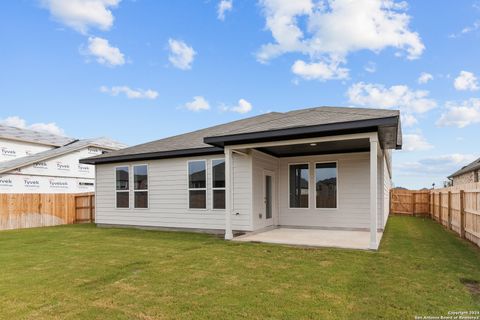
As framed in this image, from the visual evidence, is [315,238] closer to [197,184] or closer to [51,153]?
[197,184]

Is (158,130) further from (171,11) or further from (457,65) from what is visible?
(457,65)

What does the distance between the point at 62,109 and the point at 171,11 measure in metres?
9.17

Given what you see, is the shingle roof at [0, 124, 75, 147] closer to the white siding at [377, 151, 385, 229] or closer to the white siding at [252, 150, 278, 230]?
the white siding at [252, 150, 278, 230]

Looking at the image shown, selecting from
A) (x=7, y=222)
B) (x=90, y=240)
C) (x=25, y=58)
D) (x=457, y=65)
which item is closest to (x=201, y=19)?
(x=25, y=58)

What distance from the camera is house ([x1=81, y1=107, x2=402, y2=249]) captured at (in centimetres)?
945

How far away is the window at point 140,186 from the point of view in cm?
1148

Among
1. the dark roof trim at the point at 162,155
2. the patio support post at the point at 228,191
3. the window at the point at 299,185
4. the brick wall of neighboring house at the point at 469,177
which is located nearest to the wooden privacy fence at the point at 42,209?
the dark roof trim at the point at 162,155

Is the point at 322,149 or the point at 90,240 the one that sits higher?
the point at 322,149

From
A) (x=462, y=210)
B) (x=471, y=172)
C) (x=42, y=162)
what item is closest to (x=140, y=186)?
(x=462, y=210)

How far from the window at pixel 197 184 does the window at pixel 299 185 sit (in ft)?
9.76

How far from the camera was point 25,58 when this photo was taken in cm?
1295

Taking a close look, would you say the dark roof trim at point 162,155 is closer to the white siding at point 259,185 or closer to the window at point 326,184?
the white siding at point 259,185

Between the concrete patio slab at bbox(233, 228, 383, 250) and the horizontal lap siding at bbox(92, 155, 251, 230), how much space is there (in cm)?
80

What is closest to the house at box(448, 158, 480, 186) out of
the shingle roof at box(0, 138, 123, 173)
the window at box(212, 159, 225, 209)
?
the window at box(212, 159, 225, 209)
